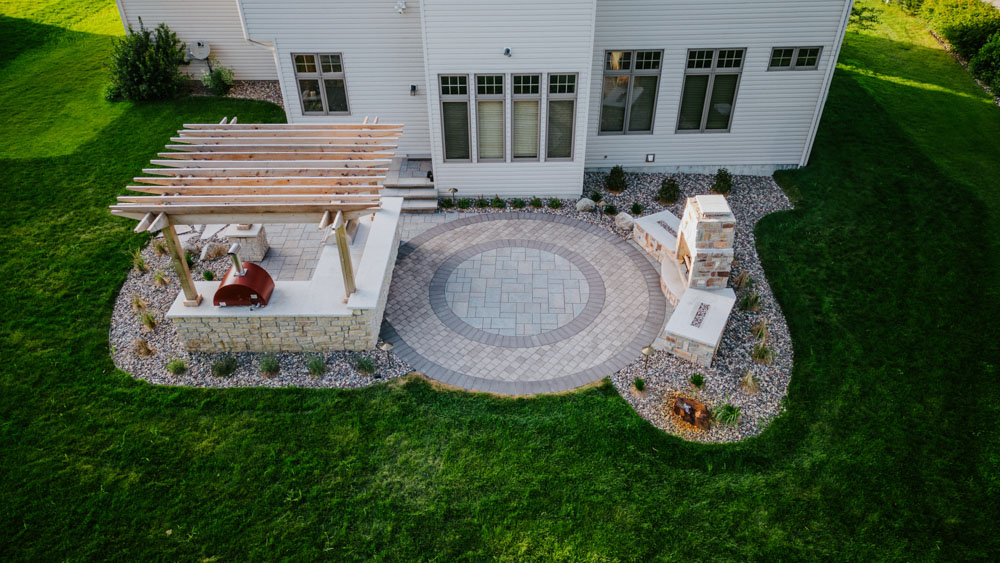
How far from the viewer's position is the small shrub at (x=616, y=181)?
1491 centimetres

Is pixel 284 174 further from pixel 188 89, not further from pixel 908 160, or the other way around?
pixel 908 160

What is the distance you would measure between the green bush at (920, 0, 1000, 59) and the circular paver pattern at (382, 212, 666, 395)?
55.6 ft

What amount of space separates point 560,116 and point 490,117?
1603 mm

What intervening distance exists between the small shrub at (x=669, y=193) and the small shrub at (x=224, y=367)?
10144mm

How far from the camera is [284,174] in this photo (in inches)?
396

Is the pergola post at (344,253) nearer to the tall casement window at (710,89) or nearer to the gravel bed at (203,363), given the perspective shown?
the gravel bed at (203,363)

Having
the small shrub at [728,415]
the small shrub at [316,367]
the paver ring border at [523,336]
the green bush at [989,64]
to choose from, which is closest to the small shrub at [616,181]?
the paver ring border at [523,336]

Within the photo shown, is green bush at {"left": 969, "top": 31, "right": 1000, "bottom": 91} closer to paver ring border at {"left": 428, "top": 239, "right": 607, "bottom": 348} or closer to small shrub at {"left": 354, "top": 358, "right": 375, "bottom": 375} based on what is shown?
paver ring border at {"left": 428, "top": 239, "right": 607, "bottom": 348}

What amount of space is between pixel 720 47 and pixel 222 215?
37.6 feet

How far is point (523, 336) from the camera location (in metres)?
11.1

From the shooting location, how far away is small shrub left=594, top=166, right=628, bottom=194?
14.9 metres

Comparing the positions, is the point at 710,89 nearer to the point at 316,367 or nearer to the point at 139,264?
the point at 316,367

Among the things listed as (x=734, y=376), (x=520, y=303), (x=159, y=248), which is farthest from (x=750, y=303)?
(x=159, y=248)

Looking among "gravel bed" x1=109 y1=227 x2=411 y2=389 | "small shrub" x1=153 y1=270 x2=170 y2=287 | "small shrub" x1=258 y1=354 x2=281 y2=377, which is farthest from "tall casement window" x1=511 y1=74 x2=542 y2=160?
"small shrub" x1=153 y1=270 x2=170 y2=287
